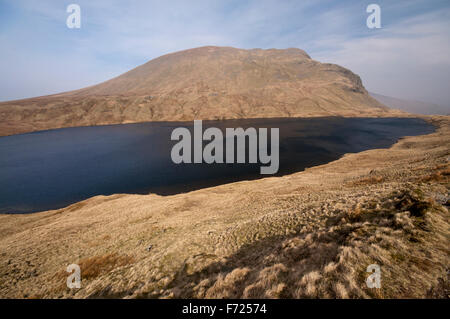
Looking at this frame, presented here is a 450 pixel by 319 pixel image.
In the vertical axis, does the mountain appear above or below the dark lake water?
above

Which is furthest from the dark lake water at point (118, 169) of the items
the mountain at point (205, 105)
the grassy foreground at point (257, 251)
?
the mountain at point (205, 105)

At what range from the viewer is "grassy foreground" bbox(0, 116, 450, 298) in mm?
4859

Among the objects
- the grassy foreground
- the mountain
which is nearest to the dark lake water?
the grassy foreground

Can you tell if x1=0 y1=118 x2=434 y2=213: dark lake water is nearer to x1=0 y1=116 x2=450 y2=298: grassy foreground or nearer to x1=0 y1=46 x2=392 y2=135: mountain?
x1=0 y1=116 x2=450 y2=298: grassy foreground

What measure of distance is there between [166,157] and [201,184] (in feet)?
65.7

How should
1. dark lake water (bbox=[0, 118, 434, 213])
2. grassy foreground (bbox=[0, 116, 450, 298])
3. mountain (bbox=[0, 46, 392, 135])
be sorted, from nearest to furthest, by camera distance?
grassy foreground (bbox=[0, 116, 450, 298])
dark lake water (bbox=[0, 118, 434, 213])
mountain (bbox=[0, 46, 392, 135])

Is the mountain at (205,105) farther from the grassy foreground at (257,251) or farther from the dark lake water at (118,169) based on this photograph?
the grassy foreground at (257,251)

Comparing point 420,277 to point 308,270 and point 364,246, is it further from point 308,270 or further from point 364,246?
point 308,270

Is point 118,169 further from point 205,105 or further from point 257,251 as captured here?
point 205,105

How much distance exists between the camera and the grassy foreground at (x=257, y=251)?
4.86 metres

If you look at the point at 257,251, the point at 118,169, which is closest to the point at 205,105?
the point at 118,169

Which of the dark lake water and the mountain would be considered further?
the mountain

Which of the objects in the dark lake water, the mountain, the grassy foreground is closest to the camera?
the grassy foreground

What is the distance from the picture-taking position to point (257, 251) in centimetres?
832
